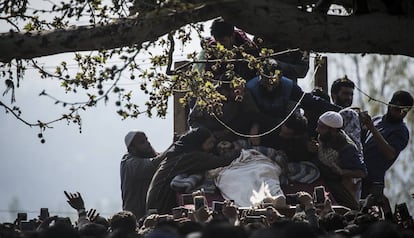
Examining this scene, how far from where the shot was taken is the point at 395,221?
16.9 metres

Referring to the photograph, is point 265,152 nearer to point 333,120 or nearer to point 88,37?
point 333,120

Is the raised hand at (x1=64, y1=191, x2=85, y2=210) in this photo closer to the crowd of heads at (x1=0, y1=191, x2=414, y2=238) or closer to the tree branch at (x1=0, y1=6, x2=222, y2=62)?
the crowd of heads at (x1=0, y1=191, x2=414, y2=238)

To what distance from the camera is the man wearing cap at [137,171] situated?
866 inches

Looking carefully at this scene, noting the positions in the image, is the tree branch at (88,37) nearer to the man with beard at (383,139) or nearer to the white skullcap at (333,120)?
the white skullcap at (333,120)

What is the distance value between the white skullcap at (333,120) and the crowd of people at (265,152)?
0.01m

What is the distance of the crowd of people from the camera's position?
2000cm

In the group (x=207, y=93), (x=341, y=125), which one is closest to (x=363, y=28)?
(x=207, y=93)

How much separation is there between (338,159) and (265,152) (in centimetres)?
111

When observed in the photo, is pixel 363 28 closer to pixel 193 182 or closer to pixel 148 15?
pixel 148 15

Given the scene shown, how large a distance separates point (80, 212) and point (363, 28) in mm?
5665

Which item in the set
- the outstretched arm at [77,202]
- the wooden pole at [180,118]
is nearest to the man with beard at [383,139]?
the wooden pole at [180,118]

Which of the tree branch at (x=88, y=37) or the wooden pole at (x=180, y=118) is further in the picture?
the wooden pole at (x=180, y=118)

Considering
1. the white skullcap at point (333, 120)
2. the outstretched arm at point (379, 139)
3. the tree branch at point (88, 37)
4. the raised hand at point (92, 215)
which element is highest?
the tree branch at point (88, 37)

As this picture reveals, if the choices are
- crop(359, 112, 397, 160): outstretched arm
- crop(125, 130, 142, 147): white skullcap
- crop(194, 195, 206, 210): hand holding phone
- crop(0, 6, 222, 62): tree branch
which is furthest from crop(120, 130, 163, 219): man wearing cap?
crop(0, 6, 222, 62): tree branch
